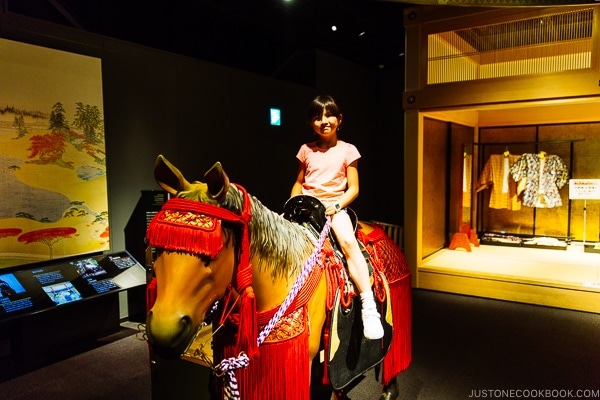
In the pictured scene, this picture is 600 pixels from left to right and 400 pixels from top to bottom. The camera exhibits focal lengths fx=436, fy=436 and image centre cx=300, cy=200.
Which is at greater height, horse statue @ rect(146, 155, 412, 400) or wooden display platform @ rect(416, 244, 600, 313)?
horse statue @ rect(146, 155, 412, 400)

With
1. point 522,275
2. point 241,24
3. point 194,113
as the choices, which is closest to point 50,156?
point 194,113

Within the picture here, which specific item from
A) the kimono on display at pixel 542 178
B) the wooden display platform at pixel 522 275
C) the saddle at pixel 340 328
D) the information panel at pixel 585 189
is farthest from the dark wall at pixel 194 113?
the information panel at pixel 585 189

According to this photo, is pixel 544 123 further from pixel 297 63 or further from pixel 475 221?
pixel 297 63

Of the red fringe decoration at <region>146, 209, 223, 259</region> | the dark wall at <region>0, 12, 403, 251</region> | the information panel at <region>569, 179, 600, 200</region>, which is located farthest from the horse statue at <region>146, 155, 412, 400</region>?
the information panel at <region>569, 179, 600, 200</region>

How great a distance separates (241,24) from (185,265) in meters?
6.67

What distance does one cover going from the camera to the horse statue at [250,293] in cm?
134

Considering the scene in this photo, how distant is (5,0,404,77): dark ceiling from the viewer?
18.1 feet

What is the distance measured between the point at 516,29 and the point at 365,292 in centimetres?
542

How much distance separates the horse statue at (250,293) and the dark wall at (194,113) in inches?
127

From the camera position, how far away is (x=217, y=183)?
142cm

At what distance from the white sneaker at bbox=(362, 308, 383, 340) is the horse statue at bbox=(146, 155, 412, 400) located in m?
0.07

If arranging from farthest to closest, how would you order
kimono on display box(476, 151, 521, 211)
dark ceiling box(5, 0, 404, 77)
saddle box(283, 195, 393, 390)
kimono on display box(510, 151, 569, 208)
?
kimono on display box(476, 151, 521, 211), kimono on display box(510, 151, 569, 208), dark ceiling box(5, 0, 404, 77), saddle box(283, 195, 393, 390)

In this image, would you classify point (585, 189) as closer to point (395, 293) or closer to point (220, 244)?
point (395, 293)

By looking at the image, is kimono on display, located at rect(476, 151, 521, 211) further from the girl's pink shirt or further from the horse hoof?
the girl's pink shirt
